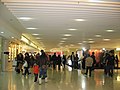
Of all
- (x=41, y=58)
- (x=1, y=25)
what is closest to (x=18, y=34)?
(x=1, y=25)

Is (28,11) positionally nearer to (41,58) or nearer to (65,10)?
(65,10)

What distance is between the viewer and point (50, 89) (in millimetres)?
10406

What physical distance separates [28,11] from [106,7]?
8.83 ft

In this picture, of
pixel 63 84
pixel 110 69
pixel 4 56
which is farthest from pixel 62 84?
pixel 4 56

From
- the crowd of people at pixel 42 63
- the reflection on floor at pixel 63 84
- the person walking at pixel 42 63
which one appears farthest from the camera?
the crowd of people at pixel 42 63

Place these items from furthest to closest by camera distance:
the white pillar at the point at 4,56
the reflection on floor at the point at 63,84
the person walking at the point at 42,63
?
the white pillar at the point at 4,56
the person walking at the point at 42,63
the reflection on floor at the point at 63,84

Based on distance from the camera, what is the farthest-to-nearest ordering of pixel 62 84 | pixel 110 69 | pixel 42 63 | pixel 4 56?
pixel 4 56, pixel 110 69, pixel 42 63, pixel 62 84

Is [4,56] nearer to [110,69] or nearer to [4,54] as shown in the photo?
[4,54]

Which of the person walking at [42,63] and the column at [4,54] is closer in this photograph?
the person walking at [42,63]

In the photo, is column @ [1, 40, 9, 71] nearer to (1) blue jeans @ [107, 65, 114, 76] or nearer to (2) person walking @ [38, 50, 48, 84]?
(1) blue jeans @ [107, 65, 114, 76]

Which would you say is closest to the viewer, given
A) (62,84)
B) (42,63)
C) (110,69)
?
(62,84)

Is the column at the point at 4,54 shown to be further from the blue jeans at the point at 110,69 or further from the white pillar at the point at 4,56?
the blue jeans at the point at 110,69

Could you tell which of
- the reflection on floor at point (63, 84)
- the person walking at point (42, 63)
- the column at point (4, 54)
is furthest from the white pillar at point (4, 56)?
the person walking at point (42, 63)

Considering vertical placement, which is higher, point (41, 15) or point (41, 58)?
point (41, 15)
